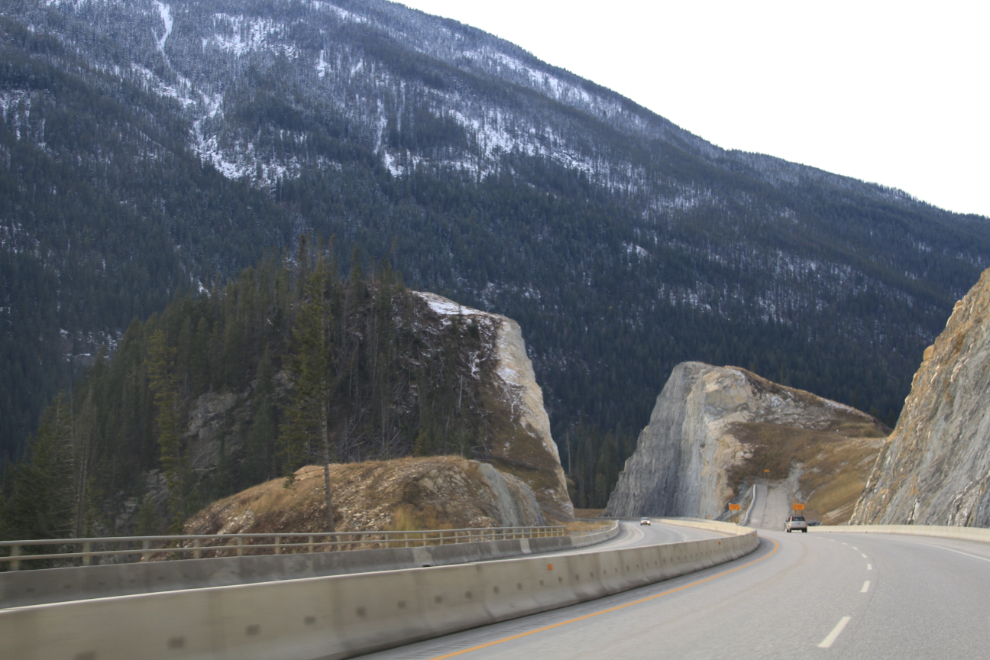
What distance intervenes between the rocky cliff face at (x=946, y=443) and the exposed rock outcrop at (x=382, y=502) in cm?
2439

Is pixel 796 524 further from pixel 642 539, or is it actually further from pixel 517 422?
pixel 517 422

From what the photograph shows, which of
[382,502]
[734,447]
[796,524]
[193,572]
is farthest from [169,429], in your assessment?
[734,447]

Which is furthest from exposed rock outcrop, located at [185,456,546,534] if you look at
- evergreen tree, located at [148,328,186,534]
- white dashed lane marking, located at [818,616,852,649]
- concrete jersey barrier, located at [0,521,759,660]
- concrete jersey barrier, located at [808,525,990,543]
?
white dashed lane marking, located at [818,616,852,649]

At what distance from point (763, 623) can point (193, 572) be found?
1345 cm

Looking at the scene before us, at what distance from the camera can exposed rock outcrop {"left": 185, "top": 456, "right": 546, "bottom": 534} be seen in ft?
133

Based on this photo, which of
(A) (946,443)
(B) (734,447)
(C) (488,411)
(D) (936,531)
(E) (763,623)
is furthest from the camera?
(B) (734,447)

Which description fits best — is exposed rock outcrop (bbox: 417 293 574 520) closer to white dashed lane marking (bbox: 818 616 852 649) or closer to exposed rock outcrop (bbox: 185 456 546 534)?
exposed rock outcrop (bbox: 185 456 546 534)

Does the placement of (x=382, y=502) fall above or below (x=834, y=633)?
below

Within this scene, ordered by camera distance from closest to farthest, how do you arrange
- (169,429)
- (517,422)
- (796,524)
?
(796,524) → (169,429) → (517,422)

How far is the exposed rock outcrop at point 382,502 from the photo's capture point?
40.7 metres

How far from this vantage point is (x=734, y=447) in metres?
103

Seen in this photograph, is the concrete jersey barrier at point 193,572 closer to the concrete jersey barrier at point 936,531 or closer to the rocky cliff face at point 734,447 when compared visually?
the concrete jersey barrier at point 936,531

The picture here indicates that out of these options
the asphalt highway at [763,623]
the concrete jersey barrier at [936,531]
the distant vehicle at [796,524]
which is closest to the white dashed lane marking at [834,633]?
the asphalt highway at [763,623]

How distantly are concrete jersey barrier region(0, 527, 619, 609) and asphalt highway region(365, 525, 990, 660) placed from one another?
9.44 meters
